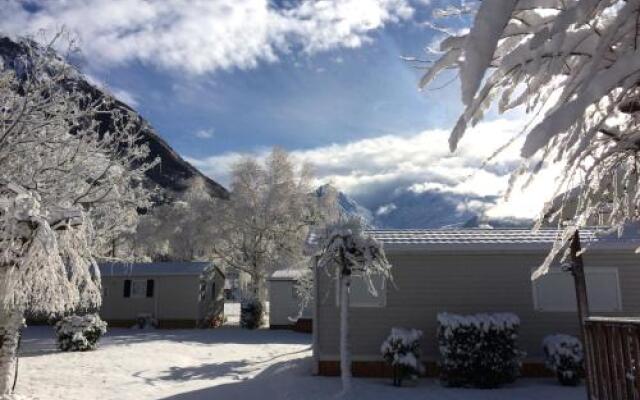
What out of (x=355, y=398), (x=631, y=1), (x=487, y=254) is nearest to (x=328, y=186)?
(x=487, y=254)

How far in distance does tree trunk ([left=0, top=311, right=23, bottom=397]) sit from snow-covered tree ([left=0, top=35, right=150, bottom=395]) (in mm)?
15

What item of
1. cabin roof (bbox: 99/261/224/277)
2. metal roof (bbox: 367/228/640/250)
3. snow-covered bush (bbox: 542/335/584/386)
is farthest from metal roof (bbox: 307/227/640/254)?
cabin roof (bbox: 99/261/224/277)

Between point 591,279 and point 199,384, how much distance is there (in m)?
9.95

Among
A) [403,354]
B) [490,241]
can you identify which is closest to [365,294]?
[403,354]

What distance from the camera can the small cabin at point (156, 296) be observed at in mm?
26688

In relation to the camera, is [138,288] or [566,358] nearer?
[566,358]

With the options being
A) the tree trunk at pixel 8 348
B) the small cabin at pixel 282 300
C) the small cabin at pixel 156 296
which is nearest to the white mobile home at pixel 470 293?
the tree trunk at pixel 8 348

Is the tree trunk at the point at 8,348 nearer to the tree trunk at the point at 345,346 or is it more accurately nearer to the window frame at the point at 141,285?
the tree trunk at the point at 345,346

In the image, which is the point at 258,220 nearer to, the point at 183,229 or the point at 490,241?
the point at 183,229

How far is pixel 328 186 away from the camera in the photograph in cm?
3419

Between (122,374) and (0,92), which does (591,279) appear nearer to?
(122,374)

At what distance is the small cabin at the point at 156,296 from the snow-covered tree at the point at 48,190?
14180 mm

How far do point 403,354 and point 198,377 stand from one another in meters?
5.25

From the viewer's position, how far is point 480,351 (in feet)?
35.3
